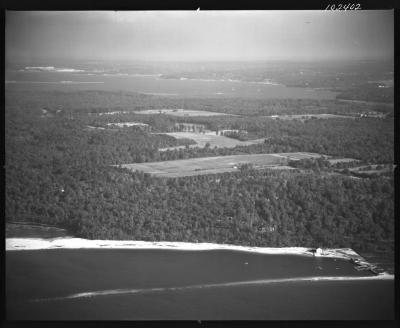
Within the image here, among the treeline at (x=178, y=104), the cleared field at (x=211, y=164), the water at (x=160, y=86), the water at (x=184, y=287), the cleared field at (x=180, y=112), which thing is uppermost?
the water at (x=160, y=86)

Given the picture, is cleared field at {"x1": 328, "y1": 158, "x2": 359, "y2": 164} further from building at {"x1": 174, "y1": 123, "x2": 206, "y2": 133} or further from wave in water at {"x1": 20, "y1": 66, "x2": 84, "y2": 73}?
wave in water at {"x1": 20, "y1": 66, "x2": 84, "y2": 73}

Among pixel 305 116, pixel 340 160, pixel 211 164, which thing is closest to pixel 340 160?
pixel 340 160

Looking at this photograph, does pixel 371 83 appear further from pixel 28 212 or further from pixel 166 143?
pixel 28 212

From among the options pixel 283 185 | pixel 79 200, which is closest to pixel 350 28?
pixel 283 185

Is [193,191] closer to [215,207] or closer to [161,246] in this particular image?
[215,207]

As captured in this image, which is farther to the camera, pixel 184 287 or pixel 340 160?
pixel 340 160
